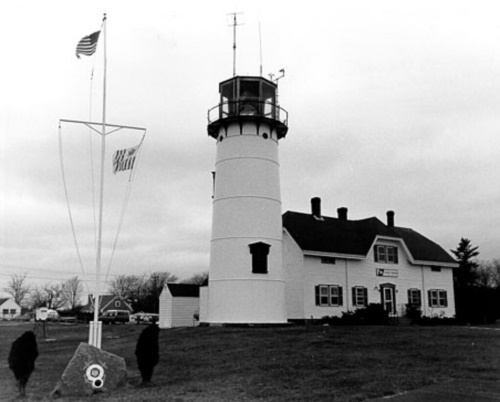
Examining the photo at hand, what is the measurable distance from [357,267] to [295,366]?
1999cm

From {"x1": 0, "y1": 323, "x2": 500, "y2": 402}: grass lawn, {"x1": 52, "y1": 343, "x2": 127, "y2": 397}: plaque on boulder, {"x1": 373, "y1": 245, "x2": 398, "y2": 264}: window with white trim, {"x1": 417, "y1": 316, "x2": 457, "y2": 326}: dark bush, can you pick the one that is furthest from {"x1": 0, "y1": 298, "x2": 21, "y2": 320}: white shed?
{"x1": 52, "y1": 343, "x2": 127, "y2": 397}: plaque on boulder

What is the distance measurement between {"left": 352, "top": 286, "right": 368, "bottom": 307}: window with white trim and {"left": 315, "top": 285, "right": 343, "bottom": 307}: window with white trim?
3.54ft

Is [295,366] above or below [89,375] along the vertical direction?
below

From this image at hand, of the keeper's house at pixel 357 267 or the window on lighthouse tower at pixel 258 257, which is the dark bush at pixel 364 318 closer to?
A: the keeper's house at pixel 357 267

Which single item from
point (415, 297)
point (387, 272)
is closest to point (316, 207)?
point (387, 272)

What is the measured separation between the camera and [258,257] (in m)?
26.8

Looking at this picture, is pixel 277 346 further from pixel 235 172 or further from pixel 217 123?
pixel 217 123

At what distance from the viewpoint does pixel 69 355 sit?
20.5 meters

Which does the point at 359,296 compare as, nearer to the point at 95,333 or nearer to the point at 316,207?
the point at 316,207

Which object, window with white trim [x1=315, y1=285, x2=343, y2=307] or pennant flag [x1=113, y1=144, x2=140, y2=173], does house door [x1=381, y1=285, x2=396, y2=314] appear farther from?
pennant flag [x1=113, y1=144, x2=140, y2=173]

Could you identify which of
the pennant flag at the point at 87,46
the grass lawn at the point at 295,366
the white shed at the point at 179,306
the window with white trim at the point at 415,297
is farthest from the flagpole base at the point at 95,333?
the window with white trim at the point at 415,297

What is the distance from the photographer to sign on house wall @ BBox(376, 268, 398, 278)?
3438 cm

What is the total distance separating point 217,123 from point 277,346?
13.4 meters

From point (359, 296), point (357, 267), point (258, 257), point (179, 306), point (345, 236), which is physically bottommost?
point (179, 306)
